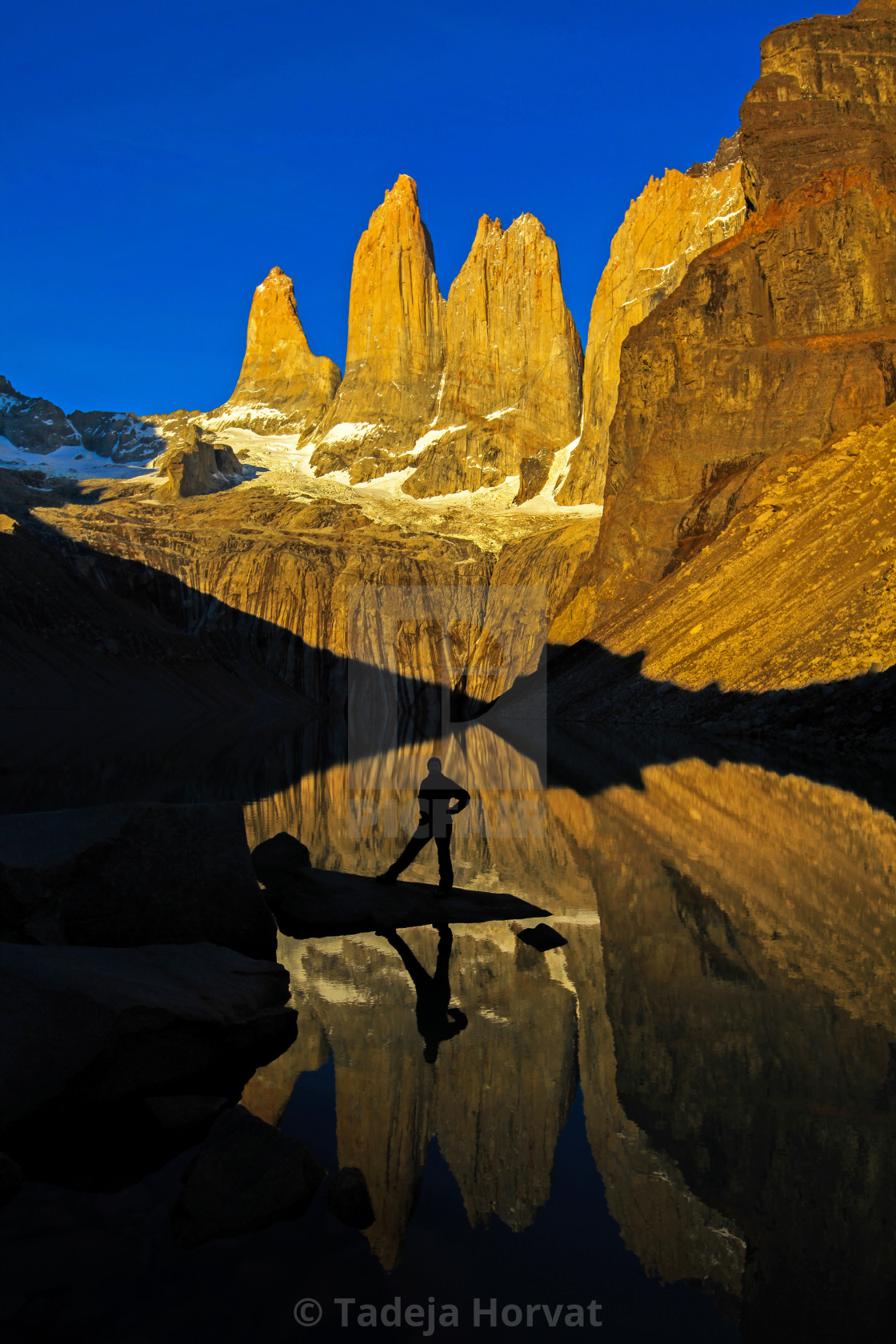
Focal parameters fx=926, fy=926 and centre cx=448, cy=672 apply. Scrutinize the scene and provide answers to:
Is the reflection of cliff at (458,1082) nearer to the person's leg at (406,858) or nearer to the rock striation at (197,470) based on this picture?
the person's leg at (406,858)

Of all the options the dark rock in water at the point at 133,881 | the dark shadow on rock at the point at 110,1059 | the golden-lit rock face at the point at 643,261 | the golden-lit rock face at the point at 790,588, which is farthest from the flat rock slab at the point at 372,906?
the golden-lit rock face at the point at 643,261

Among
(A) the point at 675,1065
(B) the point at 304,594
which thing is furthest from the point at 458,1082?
(B) the point at 304,594

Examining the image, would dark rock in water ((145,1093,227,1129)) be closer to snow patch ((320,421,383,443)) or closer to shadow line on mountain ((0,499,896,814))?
shadow line on mountain ((0,499,896,814))

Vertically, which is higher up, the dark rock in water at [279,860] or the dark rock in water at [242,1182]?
the dark rock in water at [279,860]

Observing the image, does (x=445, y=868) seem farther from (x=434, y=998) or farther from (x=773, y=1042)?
(x=773, y=1042)

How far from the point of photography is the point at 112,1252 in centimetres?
410

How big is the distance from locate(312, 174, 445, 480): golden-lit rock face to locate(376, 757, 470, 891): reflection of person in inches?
6136

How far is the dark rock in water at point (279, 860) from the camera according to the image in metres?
10.9

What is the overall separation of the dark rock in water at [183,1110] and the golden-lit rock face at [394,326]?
531 feet

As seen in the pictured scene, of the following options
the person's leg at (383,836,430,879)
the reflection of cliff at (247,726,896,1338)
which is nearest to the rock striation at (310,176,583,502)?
the person's leg at (383,836,430,879)

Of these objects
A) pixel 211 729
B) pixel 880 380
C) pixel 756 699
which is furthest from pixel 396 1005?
pixel 880 380

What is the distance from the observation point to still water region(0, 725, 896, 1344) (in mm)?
3756

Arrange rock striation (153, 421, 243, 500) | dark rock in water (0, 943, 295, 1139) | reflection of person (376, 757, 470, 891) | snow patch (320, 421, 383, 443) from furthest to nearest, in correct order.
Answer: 1. snow patch (320, 421, 383, 443)
2. rock striation (153, 421, 243, 500)
3. reflection of person (376, 757, 470, 891)
4. dark rock in water (0, 943, 295, 1139)

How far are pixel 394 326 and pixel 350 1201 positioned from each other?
175137 mm
